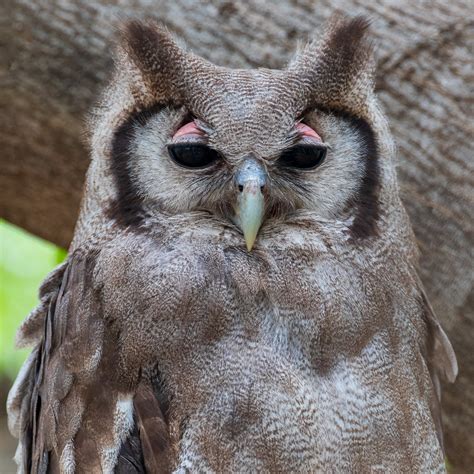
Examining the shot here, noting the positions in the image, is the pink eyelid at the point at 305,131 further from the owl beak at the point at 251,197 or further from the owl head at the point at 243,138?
the owl beak at the point at 251,197

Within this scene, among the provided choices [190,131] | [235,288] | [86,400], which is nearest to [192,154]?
[190,131]

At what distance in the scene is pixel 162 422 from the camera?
108 inches

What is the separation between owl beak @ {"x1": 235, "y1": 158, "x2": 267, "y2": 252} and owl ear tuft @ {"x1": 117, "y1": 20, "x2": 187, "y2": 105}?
0.32 metres

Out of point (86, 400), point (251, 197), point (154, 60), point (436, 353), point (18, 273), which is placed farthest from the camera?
point (18, 273)

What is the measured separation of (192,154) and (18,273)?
266 centimetres

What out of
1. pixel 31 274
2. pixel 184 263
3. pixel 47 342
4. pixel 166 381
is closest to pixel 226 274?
pixel 184 263

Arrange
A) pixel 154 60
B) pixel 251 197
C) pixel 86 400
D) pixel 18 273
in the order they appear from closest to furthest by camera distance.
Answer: pixel 251 197
pixel 86 400
pixel 154 60
pixel 18 273

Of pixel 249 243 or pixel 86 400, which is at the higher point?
pixel 249 243

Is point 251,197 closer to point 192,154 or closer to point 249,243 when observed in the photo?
point 249,243

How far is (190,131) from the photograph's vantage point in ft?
9.18

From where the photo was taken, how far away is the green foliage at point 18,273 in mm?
5176

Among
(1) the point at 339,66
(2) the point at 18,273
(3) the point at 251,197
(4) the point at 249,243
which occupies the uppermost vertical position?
(1) the point at 339,66

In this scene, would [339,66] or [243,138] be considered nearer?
[243,138]

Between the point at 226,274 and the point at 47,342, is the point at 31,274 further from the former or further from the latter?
the point at 226,274
